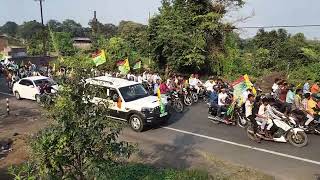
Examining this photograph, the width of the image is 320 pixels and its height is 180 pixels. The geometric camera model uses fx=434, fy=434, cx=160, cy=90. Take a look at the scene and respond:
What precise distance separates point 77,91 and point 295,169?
6.76 metres

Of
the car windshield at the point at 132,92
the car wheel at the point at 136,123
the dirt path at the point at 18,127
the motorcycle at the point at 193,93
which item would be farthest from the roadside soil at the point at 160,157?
the motorcycle at the point at 193,93

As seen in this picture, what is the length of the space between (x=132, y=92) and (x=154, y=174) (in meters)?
6.88

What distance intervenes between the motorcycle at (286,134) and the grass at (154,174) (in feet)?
13.3

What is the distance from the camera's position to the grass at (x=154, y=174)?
10977 mm

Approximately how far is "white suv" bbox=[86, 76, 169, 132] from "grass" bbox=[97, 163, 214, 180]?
496 cm

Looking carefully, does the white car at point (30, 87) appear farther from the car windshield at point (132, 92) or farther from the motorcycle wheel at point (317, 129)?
the motorcycle wheel at point (317, 129)

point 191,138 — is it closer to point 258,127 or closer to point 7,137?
point 258,127

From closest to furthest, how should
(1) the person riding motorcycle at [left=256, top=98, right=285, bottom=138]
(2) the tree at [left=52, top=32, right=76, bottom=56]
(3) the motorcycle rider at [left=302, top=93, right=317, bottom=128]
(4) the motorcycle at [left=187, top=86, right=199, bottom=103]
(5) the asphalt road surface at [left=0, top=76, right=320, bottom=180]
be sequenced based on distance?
(5) the asphalt road surface at [left=0, top=76, right=320, bottom=180] < (1) the person riding motorcycle at [left=256, top=98, right=285, bottom=138] < (3) the motorcycle rider at [left=302, top=93, right=317, bottom=128] < (4) the motorcycle at [left=187, top=86, right=199, bottom=103] < (2) the tree at [left=52, top=32, right=76, bottom=56]

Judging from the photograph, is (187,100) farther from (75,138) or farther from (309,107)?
(75,138)

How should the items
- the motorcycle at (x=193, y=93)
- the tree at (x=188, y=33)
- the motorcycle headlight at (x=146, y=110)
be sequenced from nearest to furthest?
the motorcycle headlight at (x=146, y=110) < the motorcycle at (x=193, y=93) < the tree at (x=188, y=33)

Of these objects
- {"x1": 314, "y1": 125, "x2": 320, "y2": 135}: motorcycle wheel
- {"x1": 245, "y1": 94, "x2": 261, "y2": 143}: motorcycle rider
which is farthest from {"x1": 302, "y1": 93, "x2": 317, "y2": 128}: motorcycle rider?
{"x1": 245, "y1": 94, "x2": 261, "y2": 143}: motorcycle rider

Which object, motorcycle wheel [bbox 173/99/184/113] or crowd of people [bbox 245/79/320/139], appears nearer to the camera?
crowd of people [bbox 245/79/320/139]

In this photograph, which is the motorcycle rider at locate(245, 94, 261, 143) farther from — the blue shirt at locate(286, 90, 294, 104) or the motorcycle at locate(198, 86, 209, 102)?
the motorcycle at locate(198, 86, 209, 102)

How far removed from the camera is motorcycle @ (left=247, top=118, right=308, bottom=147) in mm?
13898
